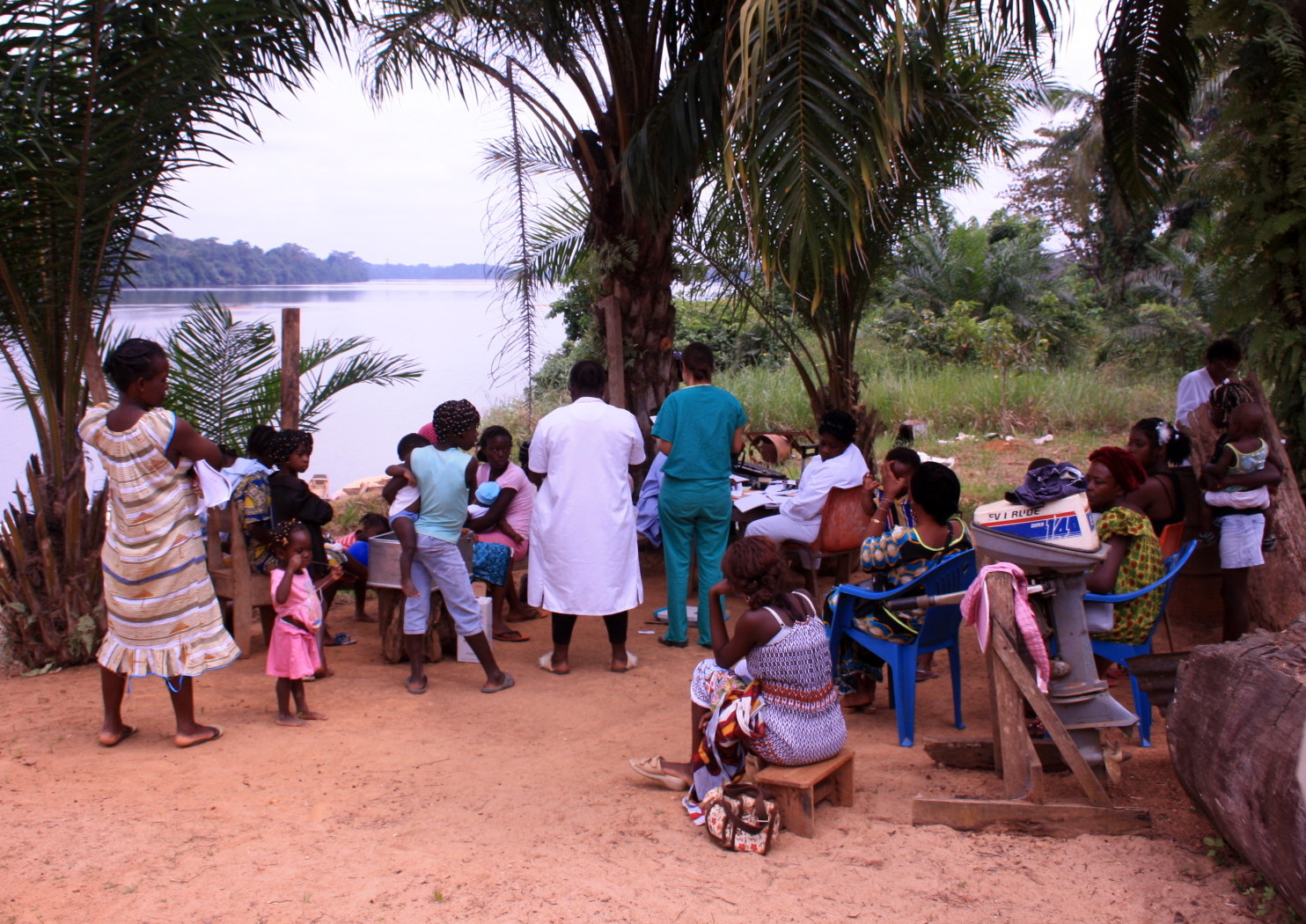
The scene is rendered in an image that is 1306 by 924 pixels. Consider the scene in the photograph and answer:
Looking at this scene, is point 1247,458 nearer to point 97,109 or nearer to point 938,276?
point 97,109

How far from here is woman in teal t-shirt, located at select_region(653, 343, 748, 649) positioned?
5.97 meters

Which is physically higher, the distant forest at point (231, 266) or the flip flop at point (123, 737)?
the distant forest at point (231, 266)

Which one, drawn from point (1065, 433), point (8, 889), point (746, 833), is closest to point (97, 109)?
Result: point (8, 889)

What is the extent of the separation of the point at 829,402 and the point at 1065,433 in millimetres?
7023

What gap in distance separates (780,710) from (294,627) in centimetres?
238

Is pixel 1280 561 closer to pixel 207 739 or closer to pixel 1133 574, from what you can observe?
pixel 1133 574

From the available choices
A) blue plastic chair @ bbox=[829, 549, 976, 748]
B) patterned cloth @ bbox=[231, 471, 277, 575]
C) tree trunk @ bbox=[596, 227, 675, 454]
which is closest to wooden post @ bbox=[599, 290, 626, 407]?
tree trunk @ bbox=[596, 227, 675, 454]

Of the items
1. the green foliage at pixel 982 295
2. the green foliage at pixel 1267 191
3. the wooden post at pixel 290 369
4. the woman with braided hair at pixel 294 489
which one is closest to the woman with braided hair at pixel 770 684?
the woman with braided hair at pixel 294 489

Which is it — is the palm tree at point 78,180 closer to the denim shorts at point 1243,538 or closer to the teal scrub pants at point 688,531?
the teal scrub pants at point 688,531

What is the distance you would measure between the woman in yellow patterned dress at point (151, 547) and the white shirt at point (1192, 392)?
18.3ft

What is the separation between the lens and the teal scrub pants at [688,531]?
600 cm

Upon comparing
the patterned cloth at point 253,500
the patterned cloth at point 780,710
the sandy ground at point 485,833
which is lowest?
the sandy ground at point 485,833

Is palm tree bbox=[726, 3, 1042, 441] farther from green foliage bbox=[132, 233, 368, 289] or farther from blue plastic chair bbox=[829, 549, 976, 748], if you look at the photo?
green foliage bbox=[132, 233, 368, 289]

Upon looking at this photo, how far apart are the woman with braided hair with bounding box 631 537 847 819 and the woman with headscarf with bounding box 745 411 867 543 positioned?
7.65 ft
